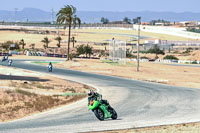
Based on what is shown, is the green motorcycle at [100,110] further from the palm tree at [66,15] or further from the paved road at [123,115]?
the palm tree at [66,15]

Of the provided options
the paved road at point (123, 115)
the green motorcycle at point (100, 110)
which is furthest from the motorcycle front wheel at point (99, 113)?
the paved road at point (123, 115)

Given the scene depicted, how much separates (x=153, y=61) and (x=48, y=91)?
64.4m

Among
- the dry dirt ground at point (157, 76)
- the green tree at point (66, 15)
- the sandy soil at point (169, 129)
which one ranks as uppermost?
the green tree at point (66, 15)

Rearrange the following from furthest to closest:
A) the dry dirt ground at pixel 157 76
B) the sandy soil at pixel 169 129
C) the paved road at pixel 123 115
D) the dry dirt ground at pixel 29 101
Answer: the dry dirt ground at pixel 29 101 → the paved road at pixel 123 115 → the dry dirt ground at pixel 157 76 → the sandy soil at pixel 169 129

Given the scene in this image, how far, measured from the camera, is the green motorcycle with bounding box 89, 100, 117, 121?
22078 mm

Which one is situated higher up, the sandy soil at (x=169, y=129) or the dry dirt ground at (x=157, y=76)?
the sandy soil at (x=169, y=129)

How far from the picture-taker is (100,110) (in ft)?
73.7

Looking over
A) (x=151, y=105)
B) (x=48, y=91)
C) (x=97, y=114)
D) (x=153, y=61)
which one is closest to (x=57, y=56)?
(x=153, y=61)

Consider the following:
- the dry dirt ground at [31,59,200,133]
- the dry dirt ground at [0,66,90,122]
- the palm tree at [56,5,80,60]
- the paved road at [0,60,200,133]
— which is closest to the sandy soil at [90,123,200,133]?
the dry dirt ground at [31,59,200,133]

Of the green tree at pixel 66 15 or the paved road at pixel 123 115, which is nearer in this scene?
the paved road at pixel 123 115

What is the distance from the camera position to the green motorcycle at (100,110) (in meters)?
22.1

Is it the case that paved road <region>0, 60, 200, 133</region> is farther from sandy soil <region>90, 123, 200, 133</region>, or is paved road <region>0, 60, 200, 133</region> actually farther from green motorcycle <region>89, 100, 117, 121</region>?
sandy soil <region>90, 123, 200, 133</region>

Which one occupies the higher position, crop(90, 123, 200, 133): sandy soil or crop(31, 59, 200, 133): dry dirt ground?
crop(90, 123, 200, 133): sandy soil

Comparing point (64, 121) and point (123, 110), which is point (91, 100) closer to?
point (64, 121)
